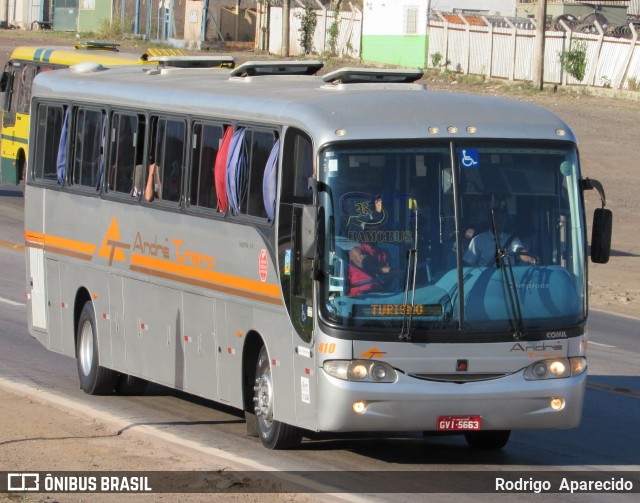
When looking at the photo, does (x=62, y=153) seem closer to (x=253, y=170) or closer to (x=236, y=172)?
(x=236, y=172)

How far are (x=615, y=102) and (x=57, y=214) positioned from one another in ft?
121

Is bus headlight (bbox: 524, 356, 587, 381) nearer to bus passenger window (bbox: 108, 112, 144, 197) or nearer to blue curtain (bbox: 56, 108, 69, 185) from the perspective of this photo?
bus passenger window (bbox: 108, 112, 144, 197)

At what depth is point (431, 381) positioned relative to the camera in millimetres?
10375

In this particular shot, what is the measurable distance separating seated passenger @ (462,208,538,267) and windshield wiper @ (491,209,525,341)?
29 mm

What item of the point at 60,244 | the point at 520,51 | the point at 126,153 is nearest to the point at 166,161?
the point at 126,153

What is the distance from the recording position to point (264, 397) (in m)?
11.6

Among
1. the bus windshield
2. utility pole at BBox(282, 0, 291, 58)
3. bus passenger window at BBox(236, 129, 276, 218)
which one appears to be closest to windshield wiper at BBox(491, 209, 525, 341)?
the bus windshield

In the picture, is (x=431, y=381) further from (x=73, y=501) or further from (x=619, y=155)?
(x=619, y=155)

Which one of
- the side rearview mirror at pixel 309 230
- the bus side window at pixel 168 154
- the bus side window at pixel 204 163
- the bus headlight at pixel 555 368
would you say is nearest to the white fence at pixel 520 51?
the bus side window at pixel 168 154

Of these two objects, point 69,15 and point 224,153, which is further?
point 69,15

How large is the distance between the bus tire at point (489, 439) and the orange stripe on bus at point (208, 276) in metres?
2.10

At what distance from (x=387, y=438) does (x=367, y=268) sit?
2462 mm

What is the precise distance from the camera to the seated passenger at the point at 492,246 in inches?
417

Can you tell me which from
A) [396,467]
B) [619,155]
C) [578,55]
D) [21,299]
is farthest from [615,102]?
[396,467]
